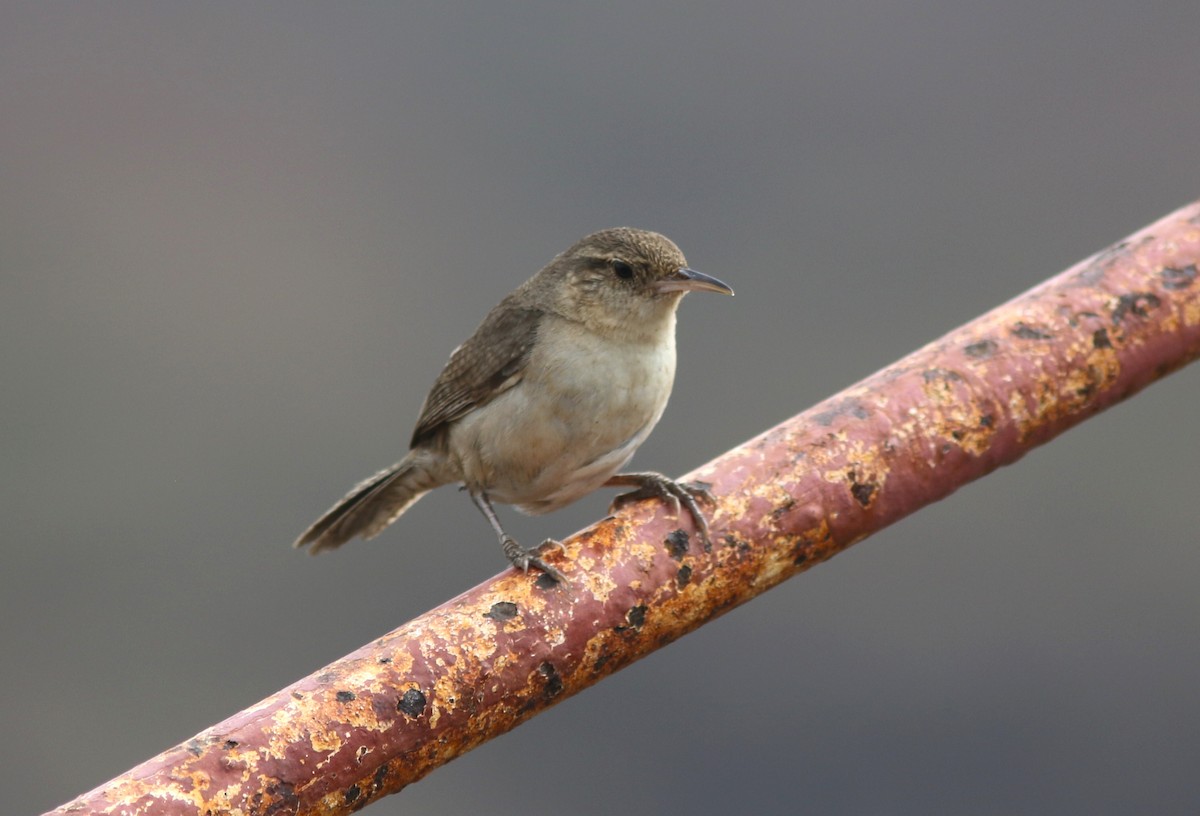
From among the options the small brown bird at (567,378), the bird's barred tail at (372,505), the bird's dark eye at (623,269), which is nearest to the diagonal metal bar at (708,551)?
the small brown bird at (567,378)

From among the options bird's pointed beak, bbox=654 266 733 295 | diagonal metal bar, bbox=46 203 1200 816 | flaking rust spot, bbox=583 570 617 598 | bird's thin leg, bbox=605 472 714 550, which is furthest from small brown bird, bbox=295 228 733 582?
flaking rust spot, bbox=583 570 617 598

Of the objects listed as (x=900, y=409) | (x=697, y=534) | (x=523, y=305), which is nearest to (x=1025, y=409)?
(x=900, y=409)

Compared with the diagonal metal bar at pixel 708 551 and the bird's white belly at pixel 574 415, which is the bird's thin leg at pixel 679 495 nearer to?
the diagonal metal bar at pixel 708 551

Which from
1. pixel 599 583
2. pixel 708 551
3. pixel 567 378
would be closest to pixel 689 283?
pixel 567 378

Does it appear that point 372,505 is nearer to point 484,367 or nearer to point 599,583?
point 484,367

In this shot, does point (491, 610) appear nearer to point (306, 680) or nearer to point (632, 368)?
point (306, 680)

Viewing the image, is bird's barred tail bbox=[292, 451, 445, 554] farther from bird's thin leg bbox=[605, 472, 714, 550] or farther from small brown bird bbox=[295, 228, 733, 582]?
bird's thin leg bbox=[605, 472, 714, 550]
